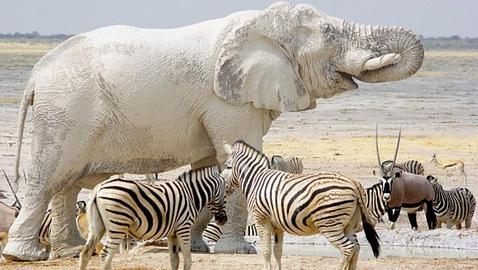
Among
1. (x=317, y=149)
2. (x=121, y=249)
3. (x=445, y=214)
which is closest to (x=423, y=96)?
(x=317, y=149)

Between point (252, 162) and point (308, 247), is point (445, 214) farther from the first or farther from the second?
point (252, 162)

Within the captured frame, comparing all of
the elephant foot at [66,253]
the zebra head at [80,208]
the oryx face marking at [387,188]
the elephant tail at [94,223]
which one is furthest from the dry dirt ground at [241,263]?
the oryx face marking at [387,188]

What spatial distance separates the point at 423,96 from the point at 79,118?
33.9 meters

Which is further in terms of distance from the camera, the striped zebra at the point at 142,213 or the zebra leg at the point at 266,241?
the zebra leg at the point at 266,241

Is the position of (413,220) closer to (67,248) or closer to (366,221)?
(67,248)

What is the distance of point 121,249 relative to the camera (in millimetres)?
13547

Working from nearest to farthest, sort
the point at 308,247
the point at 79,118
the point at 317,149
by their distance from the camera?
1. the point at 79,118
2. the point at 308,247
3. the point at 317,149

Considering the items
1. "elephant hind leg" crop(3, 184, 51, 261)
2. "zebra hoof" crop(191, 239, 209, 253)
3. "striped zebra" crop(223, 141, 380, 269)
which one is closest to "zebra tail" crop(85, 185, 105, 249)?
"striped zebra" crop(223, 141, 380, 269)

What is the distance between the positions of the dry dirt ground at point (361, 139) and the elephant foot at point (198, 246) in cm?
49

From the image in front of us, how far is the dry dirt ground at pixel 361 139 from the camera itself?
12.0 metres

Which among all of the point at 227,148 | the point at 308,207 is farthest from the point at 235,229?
the point at 308,207

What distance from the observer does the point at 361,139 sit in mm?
26984

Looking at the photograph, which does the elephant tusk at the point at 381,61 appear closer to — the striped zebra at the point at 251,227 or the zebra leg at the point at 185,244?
the striped zebra at the point at 251,227

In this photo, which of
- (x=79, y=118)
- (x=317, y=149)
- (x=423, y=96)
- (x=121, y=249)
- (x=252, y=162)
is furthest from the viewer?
(x=423, y=96)
